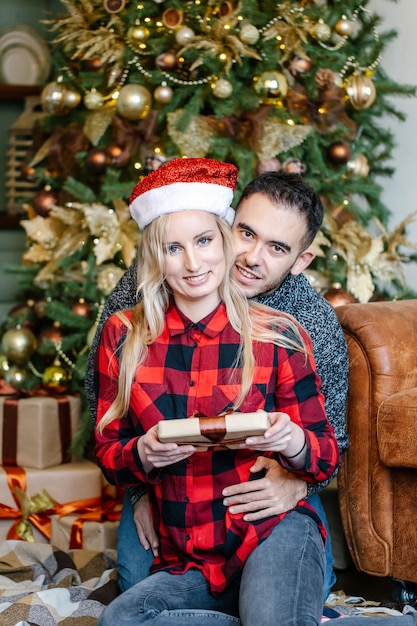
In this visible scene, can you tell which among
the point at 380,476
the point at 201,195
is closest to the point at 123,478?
the point at 201,195

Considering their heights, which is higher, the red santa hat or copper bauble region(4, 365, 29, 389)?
the red santa hat

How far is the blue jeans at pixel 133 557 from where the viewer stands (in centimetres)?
196

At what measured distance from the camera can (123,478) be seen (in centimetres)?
173

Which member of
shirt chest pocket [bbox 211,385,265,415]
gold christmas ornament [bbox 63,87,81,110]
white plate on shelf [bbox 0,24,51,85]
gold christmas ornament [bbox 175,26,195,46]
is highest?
white plate on shelf [bbox 0,24,51,85]

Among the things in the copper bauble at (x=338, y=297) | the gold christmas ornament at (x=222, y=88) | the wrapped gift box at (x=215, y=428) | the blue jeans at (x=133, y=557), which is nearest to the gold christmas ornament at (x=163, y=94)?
the gold christmas ornament at (x=222, y=88)

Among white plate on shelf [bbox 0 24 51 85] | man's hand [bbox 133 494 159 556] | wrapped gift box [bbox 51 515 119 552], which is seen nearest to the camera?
man's hand [bbox 133 494 159 556]

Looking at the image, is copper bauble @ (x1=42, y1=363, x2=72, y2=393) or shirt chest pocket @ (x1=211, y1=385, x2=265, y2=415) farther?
copper bauble @ (x1=42, y1=363, x2=72, y2=393)

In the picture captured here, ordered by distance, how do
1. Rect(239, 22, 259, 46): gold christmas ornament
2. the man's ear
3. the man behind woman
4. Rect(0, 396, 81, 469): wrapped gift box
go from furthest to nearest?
Rect(239, 22, 259, 46): gold christmas ornament → Rect(0, 396, 81, 469): wrapped gift box → the man's ear → the man behind woman

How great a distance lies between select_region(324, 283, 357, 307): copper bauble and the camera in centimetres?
312

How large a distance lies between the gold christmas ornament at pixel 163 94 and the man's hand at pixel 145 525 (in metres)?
1.62

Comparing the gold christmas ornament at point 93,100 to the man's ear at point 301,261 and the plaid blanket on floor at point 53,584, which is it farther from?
the plaid blanket on floor at point 53,584

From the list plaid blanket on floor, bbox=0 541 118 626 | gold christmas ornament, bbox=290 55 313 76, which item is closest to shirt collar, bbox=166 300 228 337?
→ plaid blanket on floor, bbox=0 541 118 626

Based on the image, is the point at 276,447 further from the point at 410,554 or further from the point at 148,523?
the point at 410,554

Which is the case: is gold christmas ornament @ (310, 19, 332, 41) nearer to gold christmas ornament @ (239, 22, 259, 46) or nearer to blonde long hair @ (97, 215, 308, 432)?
gold christmas ornament @ (239, 22, 259, 46)
